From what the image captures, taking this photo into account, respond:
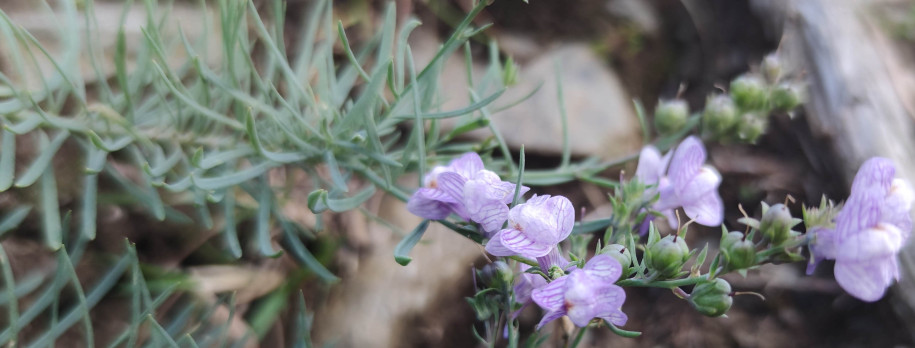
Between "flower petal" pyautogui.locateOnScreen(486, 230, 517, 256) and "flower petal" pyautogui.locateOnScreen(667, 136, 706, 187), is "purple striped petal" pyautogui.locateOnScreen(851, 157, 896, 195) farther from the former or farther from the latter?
"flower petal" pyautogui.locateOnScreen(486, 230, 517, 256)

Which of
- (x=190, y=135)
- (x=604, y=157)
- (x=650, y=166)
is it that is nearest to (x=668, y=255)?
Result: (x=650, y=166)

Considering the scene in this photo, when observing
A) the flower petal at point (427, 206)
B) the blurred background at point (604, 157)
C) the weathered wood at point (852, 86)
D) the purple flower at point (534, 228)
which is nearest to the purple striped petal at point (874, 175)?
the purple flower at point (534, 228)

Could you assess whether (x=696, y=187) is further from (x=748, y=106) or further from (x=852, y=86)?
(x=852, y=86)

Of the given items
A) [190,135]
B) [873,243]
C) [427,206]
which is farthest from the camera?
[190,135]

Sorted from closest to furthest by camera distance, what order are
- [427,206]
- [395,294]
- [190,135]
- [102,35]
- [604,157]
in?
[427,206] < [190,135] < [102,35] < [395,294] < [604,157]

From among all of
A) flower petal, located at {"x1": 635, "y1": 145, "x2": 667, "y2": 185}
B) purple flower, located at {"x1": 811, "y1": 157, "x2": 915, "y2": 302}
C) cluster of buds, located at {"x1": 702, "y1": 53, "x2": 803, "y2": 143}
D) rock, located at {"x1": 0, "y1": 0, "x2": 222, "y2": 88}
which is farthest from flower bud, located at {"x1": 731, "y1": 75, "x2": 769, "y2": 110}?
rock, located at {"x1": 0, "y1": 0, "x2": 222, "y2": 88}
